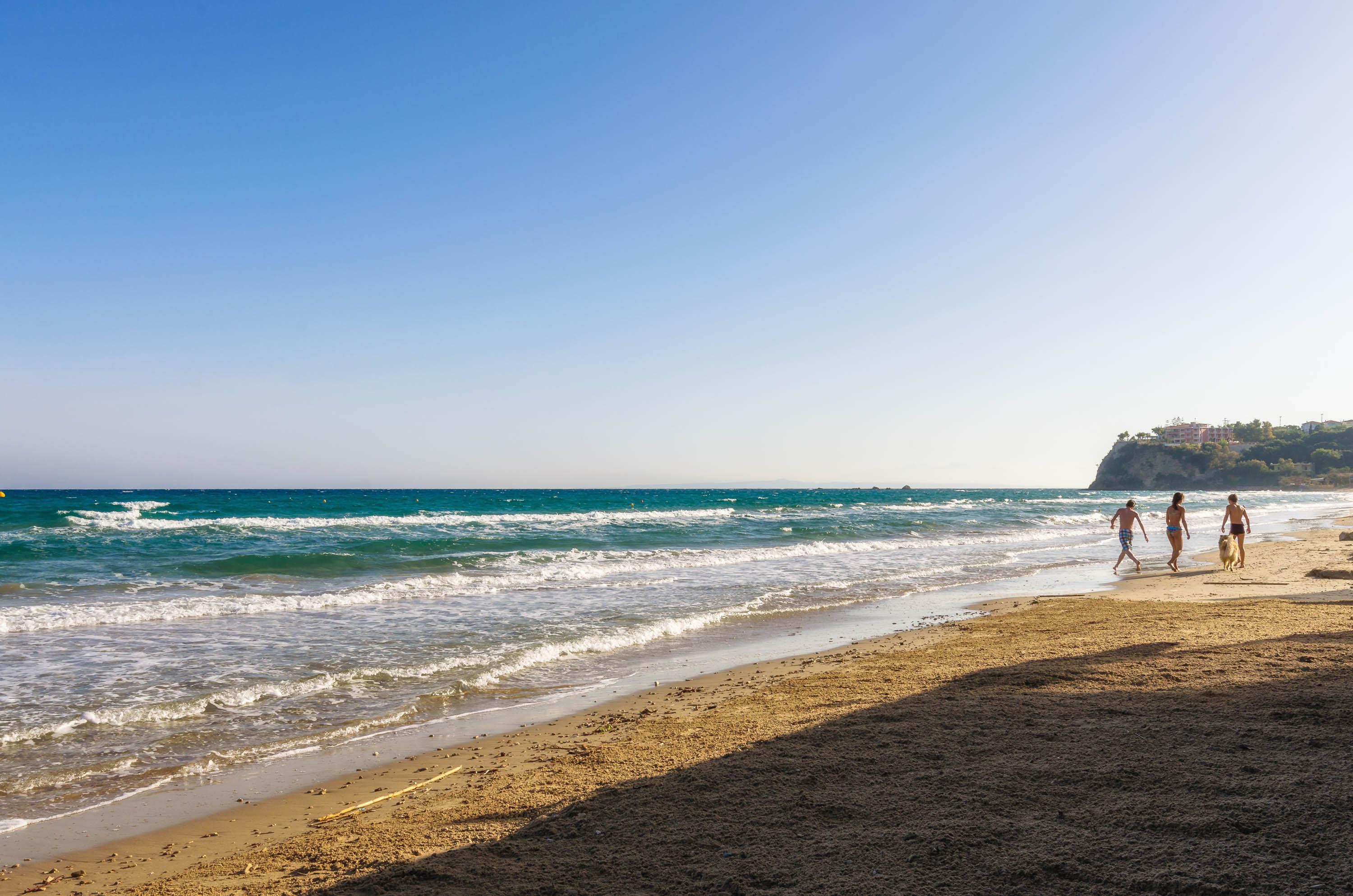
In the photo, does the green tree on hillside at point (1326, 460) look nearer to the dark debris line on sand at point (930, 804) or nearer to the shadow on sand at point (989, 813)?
the dark debris line on sand at point (930, 804)

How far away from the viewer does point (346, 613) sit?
12.3m

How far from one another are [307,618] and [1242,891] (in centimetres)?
1202

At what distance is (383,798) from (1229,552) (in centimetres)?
1770

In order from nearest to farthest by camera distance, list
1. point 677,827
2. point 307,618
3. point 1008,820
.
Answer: point 1008,820 → point 677,827 → point 307,618

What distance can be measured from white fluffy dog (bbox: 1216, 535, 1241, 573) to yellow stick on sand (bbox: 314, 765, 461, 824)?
17.1m

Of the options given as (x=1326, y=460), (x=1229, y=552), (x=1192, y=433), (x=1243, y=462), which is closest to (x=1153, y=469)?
(x=1243, y=462)

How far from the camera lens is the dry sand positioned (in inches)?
119

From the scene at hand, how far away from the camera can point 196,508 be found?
178 feet

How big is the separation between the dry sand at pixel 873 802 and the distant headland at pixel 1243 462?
141m

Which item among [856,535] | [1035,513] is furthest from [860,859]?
[1035,513]

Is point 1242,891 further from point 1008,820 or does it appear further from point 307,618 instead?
point 307,618

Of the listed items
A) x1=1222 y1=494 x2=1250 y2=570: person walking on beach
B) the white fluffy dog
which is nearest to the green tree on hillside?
x1=1222 y1=494 x2=1250 y2=570: person walking on beach

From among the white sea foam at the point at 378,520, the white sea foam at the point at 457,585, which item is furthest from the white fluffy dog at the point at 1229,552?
the white sea foam at the point at 378,520

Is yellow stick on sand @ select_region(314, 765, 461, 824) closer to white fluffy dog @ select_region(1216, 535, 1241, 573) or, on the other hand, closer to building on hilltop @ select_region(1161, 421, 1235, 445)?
white fluffy dog @ select_region(1216, 535, 1241, 573)
